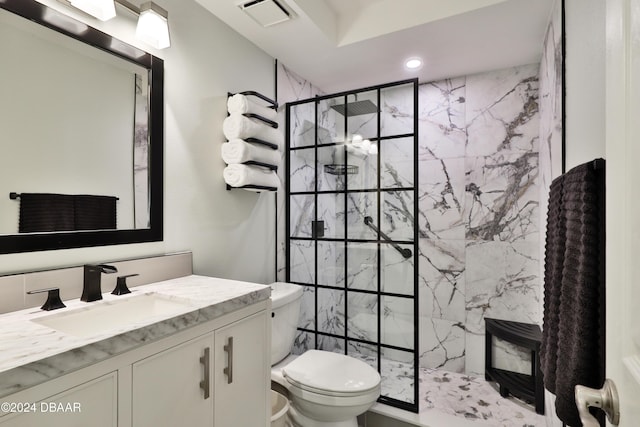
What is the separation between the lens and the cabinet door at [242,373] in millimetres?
1125

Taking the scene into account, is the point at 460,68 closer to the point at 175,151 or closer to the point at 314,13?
the point at 314,13

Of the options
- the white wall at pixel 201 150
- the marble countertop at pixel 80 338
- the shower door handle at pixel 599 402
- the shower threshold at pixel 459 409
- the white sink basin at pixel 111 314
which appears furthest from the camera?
the shower threshold at pixel 459 409

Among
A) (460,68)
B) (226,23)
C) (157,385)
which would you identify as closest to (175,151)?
(226,23)

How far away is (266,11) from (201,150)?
836mm

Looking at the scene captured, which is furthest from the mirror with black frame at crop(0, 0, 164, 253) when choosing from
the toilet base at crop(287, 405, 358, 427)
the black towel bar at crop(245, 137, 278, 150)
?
the toilet base at crop(287, 405, 358, 427)

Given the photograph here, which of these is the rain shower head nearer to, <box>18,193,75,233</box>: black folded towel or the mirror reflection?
the mirror reflection

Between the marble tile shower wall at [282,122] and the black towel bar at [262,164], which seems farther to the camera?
the marble tile shower wall at [282,122]

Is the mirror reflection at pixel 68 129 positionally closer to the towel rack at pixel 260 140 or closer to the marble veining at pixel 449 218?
the towel rack at pixel 260 140

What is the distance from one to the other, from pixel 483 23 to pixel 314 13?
96 centimetres

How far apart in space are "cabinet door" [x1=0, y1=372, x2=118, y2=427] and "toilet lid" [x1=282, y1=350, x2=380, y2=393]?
102 cm

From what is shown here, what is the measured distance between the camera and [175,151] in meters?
1.60

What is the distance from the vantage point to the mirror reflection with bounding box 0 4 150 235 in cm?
107

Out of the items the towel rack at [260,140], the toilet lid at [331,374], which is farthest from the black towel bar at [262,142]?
the toilet lid at [331,374]

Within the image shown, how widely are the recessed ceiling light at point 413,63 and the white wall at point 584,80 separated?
96 centimetres
